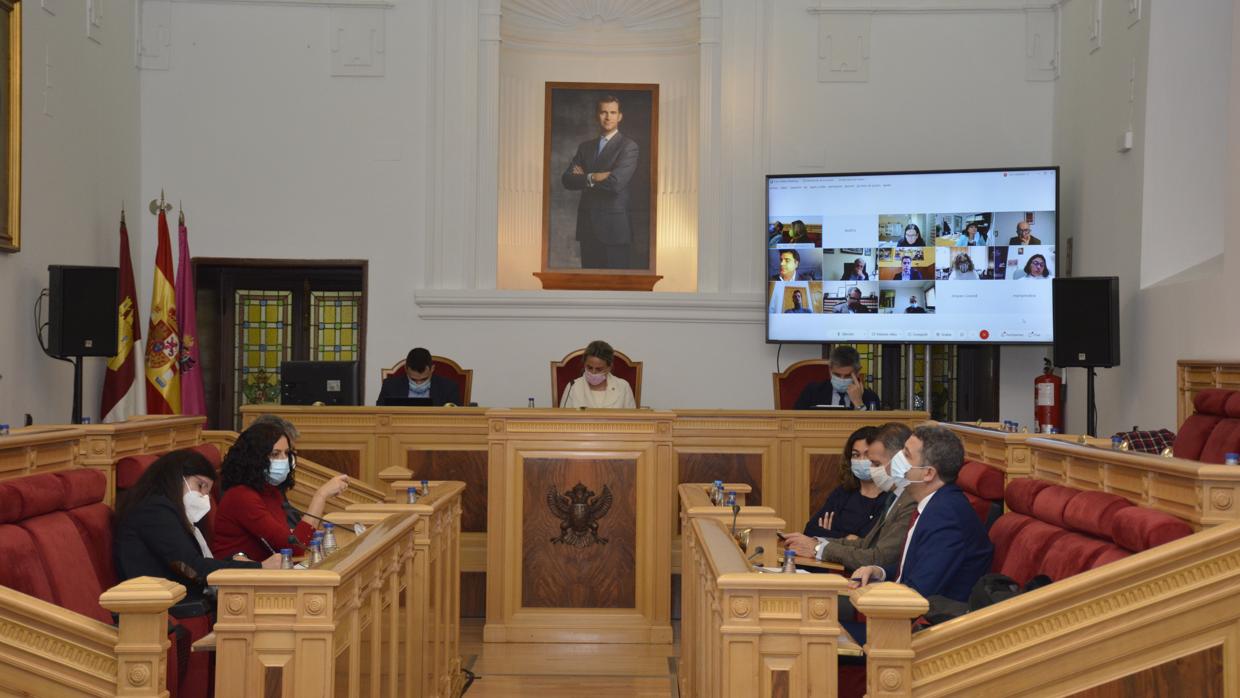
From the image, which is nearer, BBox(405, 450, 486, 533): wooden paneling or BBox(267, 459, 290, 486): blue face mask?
BBox(267, 459, 290, 486): blue face mask

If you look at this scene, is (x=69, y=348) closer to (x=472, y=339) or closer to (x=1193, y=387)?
(x=472, y=339)

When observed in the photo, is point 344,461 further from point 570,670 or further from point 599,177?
point 599,177

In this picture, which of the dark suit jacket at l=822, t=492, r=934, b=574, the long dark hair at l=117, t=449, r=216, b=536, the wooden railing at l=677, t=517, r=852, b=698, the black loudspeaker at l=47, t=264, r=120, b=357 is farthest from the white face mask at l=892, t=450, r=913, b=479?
the black loudspeaker at l=47, t=264, r=120, b=357

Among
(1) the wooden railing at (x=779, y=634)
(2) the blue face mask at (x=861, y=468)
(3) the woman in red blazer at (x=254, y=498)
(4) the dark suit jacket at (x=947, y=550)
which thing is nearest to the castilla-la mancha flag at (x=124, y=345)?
(3) the woman in red blazer at (x=254, y=498)

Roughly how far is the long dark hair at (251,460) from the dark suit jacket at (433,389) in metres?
3.29

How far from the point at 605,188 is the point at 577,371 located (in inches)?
95.0

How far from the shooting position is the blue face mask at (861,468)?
5.54 m

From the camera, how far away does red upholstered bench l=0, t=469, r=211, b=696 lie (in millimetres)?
3988

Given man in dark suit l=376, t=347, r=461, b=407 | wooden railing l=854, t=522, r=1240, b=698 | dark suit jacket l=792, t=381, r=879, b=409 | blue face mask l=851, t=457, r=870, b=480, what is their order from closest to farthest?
wooden railing l=854, t=522, r=1240, b=698
blue face mask l=851, t=457, r=870, b=480
dark suit jacket l=792, t=381, r=879, b=409
man in dark suit l=376, t=347, r=461, b=407

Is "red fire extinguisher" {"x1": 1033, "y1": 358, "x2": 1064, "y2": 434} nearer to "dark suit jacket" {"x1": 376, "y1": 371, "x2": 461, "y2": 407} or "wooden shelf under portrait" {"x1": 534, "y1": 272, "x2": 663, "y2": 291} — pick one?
→ "wooden shelf under portrait" {"x1": 534, "y1": 272, "x2": 663, "y2": 291}

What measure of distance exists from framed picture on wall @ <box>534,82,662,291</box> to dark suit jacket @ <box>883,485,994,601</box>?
704 cm

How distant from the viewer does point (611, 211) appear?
36.5ft

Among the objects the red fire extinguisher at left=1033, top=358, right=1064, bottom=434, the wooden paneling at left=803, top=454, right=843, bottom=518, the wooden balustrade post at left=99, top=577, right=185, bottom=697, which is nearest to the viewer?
the wooden balustrade post at left=99, top=577, right=185, bottom=697

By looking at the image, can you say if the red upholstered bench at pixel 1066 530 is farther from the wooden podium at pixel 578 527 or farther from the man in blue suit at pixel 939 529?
the wooden podium at pixel 578 527
